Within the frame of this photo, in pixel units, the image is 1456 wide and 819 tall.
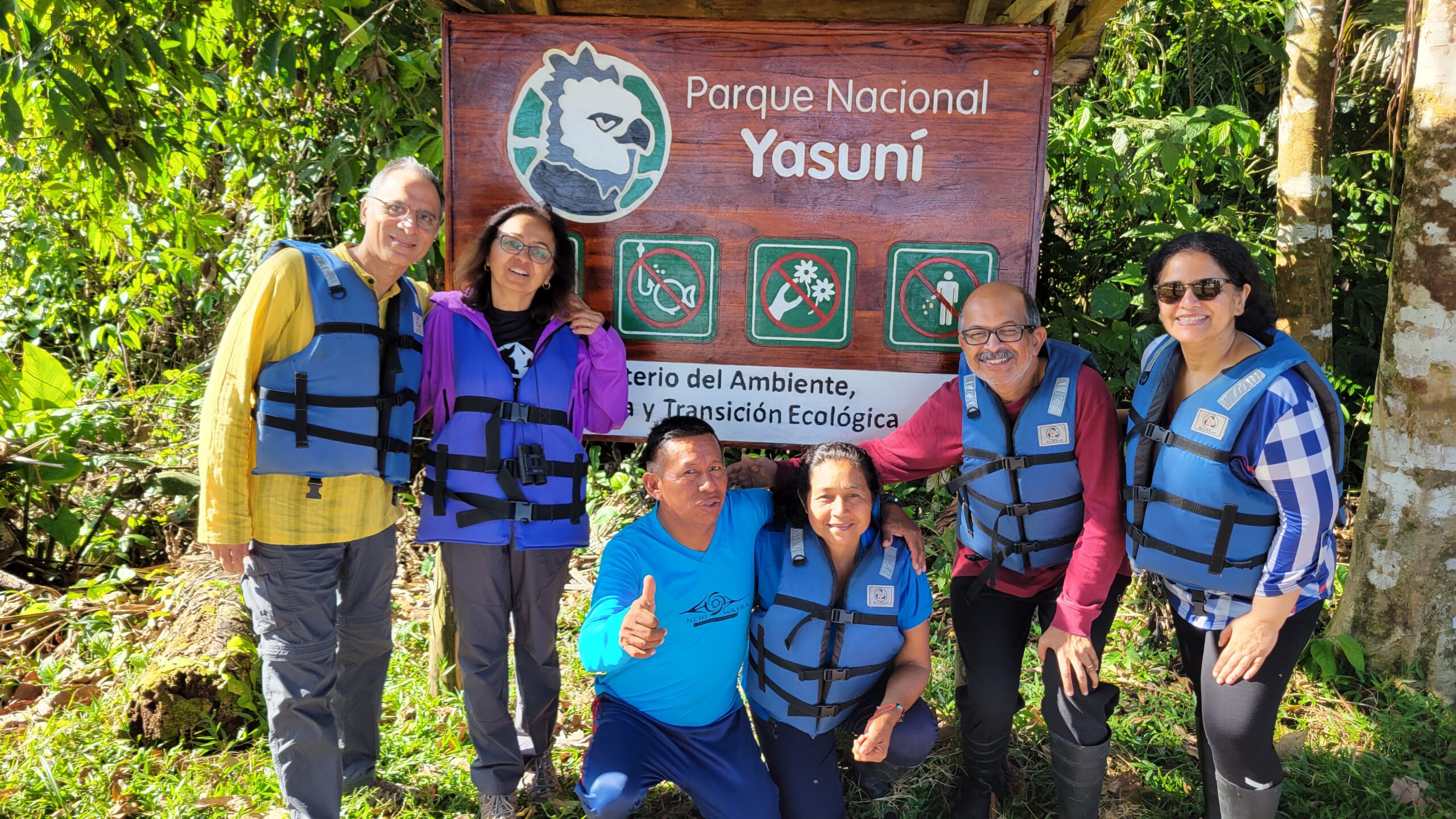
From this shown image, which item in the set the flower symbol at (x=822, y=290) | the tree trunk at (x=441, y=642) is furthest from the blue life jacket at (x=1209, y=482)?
the tree trunk at (x=441, y=642)

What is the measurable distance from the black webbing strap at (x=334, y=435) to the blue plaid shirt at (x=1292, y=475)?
2402 millimetres

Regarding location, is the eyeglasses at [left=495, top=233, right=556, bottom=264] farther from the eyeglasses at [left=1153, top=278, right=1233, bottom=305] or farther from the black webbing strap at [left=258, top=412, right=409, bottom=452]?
the eyeglasses at [left=1153, top=278, right=1233, bottom=305]

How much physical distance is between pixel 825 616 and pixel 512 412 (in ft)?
3.78

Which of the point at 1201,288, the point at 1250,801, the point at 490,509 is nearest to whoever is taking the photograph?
the point at 1201,288

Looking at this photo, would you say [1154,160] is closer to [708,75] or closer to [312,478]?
[708,75]

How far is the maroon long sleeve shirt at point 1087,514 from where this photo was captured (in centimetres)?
279

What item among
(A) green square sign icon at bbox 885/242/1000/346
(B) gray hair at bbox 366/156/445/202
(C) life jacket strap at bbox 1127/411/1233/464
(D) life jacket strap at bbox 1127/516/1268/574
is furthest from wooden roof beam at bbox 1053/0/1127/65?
(B) gray hair at bbox 366/156/445/202

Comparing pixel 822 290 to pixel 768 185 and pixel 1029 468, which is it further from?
pixel 1029 468

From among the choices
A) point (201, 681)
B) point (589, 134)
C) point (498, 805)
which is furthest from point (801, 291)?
point (201, 681)

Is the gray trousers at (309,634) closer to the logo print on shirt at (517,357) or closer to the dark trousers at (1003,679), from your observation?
the logo print on shirt at (517,357)

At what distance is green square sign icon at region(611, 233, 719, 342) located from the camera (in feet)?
11.0

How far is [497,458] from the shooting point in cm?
293

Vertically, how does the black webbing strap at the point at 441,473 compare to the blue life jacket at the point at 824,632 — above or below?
above

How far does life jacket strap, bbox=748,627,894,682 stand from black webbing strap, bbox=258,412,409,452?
4.19ft
